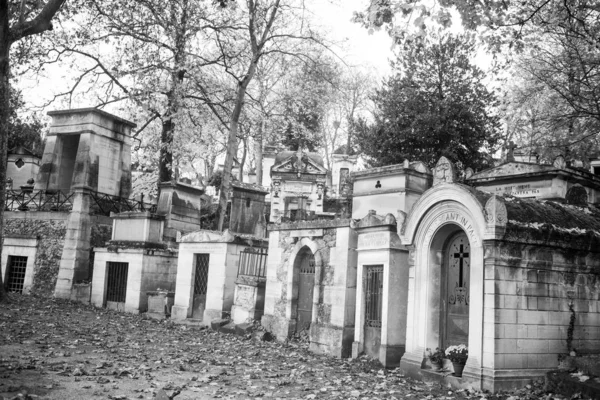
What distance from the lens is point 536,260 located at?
948 centimetres

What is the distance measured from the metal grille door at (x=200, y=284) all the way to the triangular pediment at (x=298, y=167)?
20568 mm

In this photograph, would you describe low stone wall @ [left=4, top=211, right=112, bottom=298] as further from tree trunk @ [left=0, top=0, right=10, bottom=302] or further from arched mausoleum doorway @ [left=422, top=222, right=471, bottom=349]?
arched mausoleum doorway @ [left=422, top=222, right=471, bottom=349]

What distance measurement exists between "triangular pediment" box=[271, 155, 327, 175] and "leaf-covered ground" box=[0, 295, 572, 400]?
930 inches

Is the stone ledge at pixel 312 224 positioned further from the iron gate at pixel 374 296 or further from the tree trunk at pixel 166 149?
the tree trunk at pixel 166 149

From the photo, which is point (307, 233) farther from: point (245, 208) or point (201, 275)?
point (245, 208)

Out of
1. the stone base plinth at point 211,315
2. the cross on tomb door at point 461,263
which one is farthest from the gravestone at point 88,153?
the cross on tomb door at point 461,263

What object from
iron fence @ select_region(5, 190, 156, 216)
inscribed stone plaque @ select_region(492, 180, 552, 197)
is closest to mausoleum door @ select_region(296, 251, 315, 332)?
inscribed stone plaque @ select_region(492, 180, 552, 197)

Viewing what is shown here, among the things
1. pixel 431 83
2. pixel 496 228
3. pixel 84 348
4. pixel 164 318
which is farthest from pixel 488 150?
pixel 84 348

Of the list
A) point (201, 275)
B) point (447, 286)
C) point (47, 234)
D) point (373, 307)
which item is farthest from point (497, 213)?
point (47, 234)

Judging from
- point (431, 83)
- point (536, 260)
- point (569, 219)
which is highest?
point (431, 83)

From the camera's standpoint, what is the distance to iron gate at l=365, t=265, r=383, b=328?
12008mm

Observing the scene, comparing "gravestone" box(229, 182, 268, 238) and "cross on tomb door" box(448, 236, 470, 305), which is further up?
"gravestone" box(229, 182, 268, 238)

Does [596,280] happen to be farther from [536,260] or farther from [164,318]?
[164,318]

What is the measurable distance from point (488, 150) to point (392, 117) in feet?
16.7
